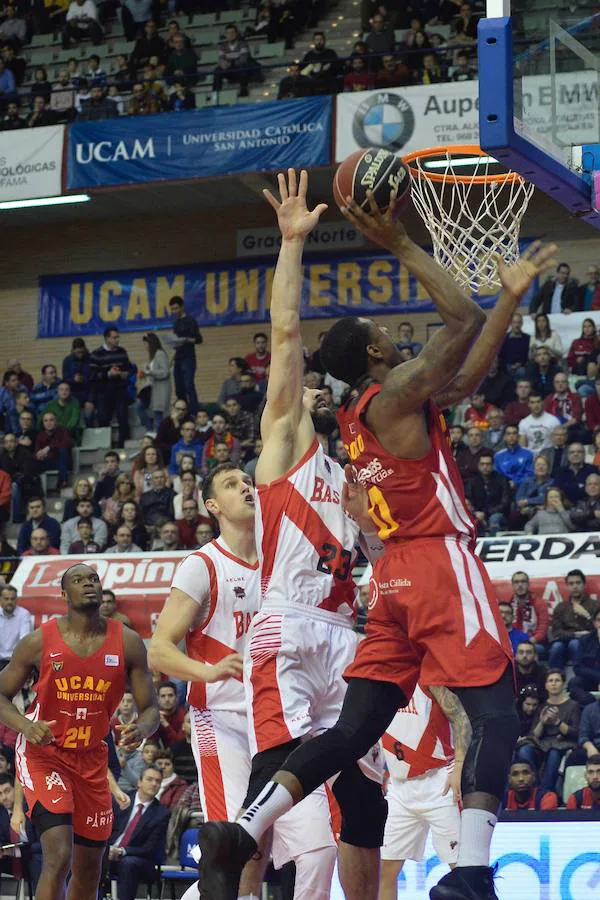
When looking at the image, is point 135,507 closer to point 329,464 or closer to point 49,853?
point 49,853

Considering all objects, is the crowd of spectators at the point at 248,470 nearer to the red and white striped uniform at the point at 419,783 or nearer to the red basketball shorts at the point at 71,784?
the red and white striped uniform at the point at 419,783

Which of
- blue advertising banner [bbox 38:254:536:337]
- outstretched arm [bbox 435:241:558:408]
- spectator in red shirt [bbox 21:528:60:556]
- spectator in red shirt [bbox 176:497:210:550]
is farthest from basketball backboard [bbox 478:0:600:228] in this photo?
blue advertising banner [bbox 38:254:536:337]

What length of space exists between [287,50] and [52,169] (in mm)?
4907

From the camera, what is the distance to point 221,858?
5074 millimetres

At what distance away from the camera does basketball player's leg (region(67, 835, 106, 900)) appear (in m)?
8.41

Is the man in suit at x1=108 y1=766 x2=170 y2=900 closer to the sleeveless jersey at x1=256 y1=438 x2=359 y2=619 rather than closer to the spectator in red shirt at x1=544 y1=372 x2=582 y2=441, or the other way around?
the sleeveless jersey at x1=256 y1=438 x2=359 y2=619

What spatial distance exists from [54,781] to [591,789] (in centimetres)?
546

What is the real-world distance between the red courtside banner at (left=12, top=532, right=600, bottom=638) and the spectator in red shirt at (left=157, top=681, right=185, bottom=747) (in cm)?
247

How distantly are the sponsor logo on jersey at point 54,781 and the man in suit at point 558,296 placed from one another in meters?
13.7

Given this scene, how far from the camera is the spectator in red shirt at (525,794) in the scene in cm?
1230

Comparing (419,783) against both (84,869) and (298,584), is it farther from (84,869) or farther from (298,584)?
(298,584)

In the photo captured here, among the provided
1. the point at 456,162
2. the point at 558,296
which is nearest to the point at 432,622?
the point at 456,162

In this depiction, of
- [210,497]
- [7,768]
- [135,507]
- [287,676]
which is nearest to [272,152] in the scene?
[135,507]

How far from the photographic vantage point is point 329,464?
6664 mm
